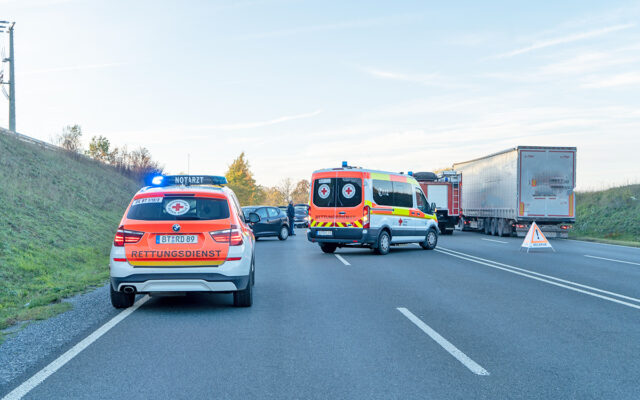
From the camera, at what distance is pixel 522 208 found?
84.3 feet

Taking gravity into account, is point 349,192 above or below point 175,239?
above

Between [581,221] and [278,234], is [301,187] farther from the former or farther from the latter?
[278,234]

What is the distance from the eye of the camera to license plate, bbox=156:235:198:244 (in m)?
7.63

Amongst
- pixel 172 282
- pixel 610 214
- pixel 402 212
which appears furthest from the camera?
pixel 610 214

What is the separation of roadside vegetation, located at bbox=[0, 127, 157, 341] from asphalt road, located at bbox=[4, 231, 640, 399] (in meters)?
2.48

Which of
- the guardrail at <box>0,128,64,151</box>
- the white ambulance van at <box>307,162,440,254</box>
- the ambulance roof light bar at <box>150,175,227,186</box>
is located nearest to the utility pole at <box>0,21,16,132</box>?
the guardrail at <box>0,128,64,151</box>

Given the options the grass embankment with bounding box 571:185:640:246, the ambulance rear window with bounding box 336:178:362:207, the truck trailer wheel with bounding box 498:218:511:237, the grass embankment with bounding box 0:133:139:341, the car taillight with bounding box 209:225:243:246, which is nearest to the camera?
the car taillight with bounding box 209:225:243:246

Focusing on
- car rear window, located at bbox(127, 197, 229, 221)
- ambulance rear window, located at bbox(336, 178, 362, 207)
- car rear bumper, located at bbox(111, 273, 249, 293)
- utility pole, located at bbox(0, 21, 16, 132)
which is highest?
utility pole, located at bbox(0, 21, 16, 132)

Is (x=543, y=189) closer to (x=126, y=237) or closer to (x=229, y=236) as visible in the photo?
(x=229, y=236)

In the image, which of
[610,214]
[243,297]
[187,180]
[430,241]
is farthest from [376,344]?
[610,214]

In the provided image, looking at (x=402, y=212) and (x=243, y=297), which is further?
(x=402, y=212)

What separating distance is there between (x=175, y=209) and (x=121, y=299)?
4.91 feet

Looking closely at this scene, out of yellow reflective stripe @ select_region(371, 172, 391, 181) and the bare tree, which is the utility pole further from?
yellow reflective stripe @ select_region(371, 172, 391, 181)

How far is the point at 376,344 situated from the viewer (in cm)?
602
